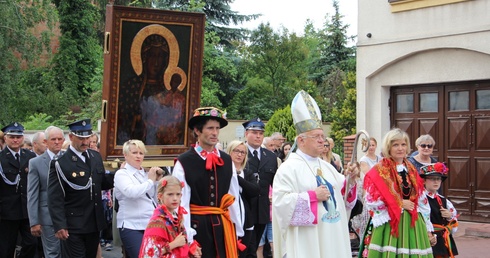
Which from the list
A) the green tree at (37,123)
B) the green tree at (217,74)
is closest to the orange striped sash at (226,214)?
the green tree at (37,123)

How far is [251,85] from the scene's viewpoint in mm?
39438

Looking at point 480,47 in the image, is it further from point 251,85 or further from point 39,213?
point 251,85

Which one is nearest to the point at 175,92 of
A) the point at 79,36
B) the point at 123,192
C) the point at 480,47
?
the point at 123,192

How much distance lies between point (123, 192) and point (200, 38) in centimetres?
244

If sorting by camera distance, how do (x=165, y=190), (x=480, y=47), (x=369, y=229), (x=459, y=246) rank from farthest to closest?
(x=480, y=47), (x=459, y=246), (x=369, y=229), (x=165, y=190)

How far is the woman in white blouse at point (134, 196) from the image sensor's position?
7.49 metres

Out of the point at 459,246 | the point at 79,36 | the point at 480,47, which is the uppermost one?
the point at 79,36

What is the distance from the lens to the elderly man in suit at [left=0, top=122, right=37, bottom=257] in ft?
32.3

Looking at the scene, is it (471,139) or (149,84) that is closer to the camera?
(149,84)

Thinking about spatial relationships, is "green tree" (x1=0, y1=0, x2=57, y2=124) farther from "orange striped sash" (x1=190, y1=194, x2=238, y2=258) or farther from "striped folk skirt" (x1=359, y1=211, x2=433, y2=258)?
"orange striped sash" (x1=190, y1=194, x2=238, y2=258)

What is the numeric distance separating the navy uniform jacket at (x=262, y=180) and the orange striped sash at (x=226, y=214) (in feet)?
10.5

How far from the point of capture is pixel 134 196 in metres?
7.46

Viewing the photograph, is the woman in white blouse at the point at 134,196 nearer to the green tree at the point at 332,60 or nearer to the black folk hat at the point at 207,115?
the black folk hat at the point at 207,115

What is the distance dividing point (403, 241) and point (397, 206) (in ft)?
1.31
